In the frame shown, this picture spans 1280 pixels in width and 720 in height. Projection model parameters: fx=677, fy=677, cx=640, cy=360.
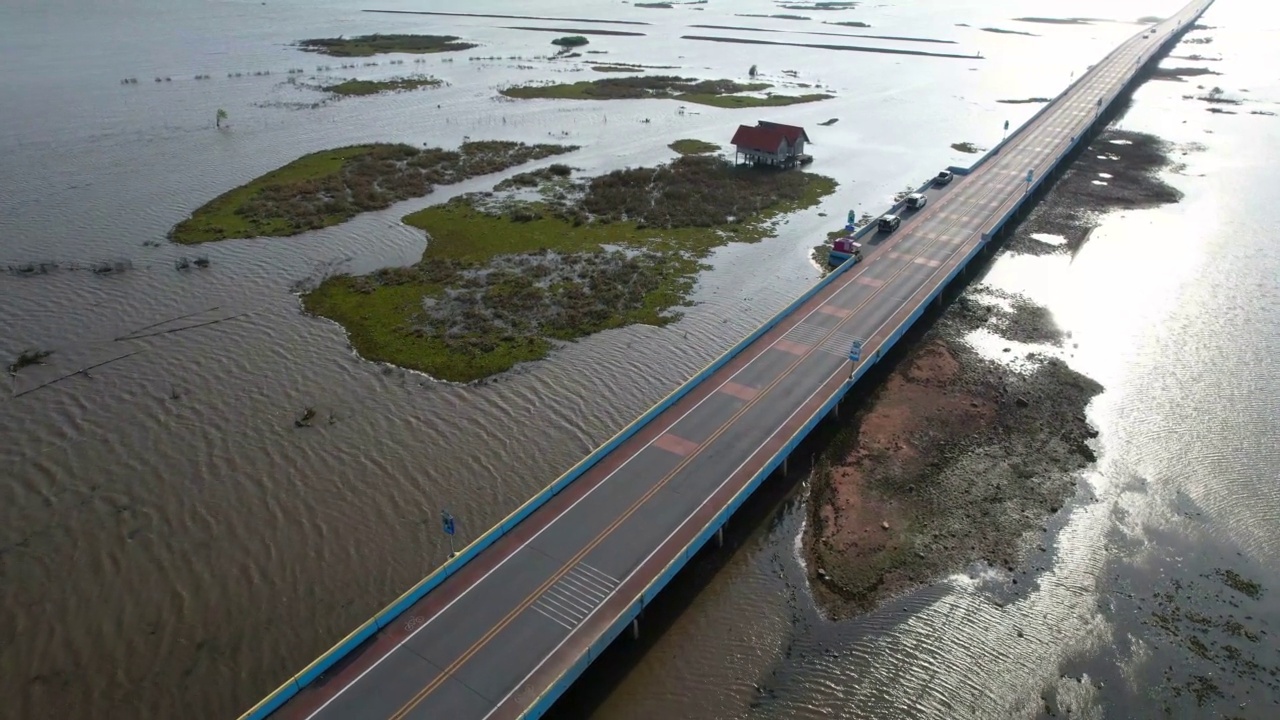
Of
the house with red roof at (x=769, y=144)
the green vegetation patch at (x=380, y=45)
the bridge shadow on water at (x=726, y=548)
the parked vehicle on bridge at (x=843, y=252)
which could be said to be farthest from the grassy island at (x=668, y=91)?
the bridge shadow on water at (x=726, y=548)

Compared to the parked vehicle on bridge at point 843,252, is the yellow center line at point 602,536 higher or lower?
lower

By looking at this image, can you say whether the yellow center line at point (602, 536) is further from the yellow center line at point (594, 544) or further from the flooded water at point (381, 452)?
the flooded water at point (381, 452)

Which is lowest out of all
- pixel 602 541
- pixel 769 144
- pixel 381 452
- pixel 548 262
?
Answer: pixel 381 452

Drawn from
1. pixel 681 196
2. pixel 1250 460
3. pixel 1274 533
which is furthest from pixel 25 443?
pixel 1250 460

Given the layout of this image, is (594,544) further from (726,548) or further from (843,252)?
(843,252)

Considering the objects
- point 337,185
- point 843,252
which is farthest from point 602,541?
point 337,185

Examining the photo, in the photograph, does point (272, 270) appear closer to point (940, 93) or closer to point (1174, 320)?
point (1174, 320)
